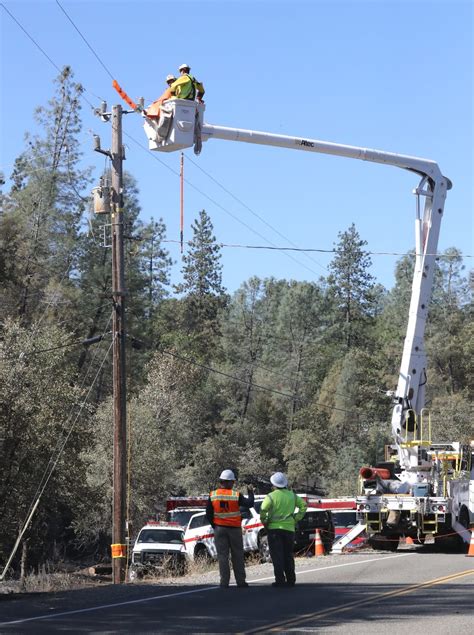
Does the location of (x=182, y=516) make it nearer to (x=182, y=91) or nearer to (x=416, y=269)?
(x=416, y=269)

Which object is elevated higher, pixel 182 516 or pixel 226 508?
pixel 226 508

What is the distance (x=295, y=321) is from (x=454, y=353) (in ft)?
43.0

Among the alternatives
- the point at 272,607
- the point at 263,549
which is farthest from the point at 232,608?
the point at 263,549

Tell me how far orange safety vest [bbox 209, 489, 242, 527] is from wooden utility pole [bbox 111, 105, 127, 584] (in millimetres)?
A: 7099

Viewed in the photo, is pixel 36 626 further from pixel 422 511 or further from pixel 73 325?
pixel 73 325

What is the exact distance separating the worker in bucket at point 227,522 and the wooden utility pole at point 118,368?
6906mm

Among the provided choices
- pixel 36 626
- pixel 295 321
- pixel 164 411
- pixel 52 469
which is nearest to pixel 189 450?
pixel 164 411

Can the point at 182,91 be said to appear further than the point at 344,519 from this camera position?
No

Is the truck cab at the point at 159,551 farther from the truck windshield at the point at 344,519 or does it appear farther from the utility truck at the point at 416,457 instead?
the truck windshield at the point at 344,519

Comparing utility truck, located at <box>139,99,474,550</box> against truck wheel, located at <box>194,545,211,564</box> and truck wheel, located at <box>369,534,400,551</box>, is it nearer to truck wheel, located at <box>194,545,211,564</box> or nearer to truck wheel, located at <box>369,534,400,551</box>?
truck wheel, located at <box>369,534,400,551</box>

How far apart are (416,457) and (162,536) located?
8.51 metres

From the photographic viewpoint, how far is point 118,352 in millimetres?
23406

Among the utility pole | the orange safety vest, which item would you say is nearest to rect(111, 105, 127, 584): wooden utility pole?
the utility pole

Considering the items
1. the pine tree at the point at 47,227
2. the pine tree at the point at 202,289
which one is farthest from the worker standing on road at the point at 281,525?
the pine tree at the point at 202,289
